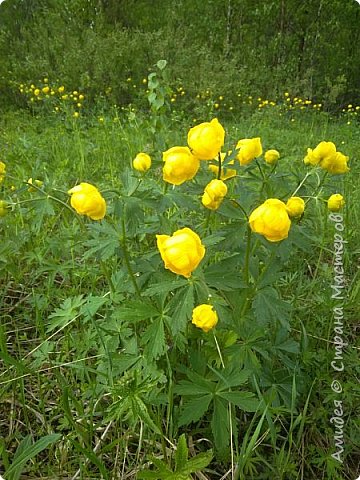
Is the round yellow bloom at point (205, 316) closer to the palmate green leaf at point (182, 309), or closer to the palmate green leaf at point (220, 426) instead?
the palmate green leaf at point (182, 309)

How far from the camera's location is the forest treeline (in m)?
5.82

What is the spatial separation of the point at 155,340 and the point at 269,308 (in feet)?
0.82

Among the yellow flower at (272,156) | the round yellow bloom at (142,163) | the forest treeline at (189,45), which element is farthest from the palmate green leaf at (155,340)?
the forest treeline at (189,45)

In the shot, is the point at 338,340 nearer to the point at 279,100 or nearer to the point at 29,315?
the point at 29,315

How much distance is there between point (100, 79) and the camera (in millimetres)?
5691

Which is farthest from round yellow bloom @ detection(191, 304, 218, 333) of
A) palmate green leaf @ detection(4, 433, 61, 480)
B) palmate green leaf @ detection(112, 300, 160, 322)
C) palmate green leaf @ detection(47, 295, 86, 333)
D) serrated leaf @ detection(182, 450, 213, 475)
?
palmate green leaf @ detection(47, 295, 86, 333)

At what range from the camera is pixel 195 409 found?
3.05 ft

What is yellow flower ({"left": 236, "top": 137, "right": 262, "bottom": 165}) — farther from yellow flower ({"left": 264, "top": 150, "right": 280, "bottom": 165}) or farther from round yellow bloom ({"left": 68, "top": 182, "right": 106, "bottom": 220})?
round yellow bloom ({"left": 68, "top": 182, "right": 106, "bottom": 220})

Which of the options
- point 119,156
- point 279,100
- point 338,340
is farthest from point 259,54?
point 338,340

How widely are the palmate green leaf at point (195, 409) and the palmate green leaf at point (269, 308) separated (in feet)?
0.68

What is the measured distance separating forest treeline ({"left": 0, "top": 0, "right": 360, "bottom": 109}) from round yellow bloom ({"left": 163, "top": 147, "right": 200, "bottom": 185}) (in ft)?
14.6

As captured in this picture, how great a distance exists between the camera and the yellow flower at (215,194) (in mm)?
907

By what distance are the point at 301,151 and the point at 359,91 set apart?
4.91 m

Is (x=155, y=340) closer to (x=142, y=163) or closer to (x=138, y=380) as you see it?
(x=138, y=380)
